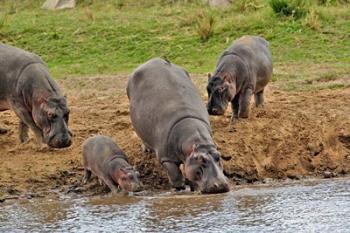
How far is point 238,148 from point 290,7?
5.96m

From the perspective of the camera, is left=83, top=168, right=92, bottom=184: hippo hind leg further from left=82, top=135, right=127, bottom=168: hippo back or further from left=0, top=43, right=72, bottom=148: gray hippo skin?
left=0, top=43, right=72, bottom=148: gray hippo skin

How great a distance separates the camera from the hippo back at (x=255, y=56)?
34.8 ft

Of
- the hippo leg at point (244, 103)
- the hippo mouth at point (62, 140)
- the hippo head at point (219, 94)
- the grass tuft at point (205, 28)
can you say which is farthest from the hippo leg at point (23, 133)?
the grass tuft at point (205, 28)

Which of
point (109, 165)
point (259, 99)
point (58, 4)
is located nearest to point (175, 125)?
point (109, 165)

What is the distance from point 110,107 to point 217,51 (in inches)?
131

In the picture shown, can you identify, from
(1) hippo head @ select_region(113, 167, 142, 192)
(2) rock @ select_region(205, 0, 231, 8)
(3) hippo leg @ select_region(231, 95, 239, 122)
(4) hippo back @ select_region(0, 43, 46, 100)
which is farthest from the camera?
(2) rock @ select_region(205, 0, 231, 8)

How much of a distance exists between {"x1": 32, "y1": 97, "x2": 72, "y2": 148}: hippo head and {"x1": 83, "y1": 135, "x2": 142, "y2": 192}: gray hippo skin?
23 centimetres

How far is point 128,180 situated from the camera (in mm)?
8719

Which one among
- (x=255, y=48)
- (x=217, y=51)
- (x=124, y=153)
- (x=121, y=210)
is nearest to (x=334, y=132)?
(x=255, y=48)

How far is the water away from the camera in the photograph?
278 inches

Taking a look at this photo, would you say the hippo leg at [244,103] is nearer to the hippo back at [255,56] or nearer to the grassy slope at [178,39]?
the hippo back at [255,56]

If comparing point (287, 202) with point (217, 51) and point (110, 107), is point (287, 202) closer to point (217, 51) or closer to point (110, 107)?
point (110, 107)

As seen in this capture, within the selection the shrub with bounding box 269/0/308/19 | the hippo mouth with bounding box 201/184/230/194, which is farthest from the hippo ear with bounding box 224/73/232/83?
the shrub with bounding box 269/0/308/19

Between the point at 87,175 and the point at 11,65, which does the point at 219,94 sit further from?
the point at 11,65
